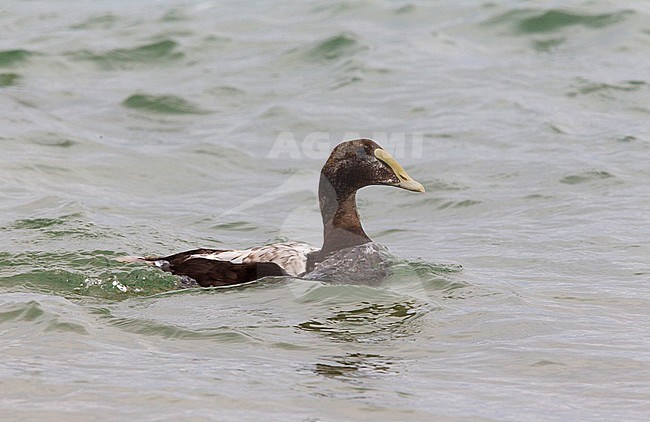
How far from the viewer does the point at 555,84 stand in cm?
1636

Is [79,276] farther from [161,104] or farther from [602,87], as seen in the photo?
[602,87]

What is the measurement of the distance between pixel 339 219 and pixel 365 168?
1.43 ft

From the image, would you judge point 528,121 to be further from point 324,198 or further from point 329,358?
point 329,358

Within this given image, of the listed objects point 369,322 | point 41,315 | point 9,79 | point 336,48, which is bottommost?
point 369,322

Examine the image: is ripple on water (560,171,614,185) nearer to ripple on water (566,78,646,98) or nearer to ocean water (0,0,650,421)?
ocean water (0,0,650,421)

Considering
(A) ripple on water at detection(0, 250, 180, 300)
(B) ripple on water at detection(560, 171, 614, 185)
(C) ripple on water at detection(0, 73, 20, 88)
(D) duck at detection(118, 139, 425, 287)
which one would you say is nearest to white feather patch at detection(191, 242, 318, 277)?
(D) duck at detection(118, 139, 425, 287)

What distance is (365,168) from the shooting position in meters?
8.85

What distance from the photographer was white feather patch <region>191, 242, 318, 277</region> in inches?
339

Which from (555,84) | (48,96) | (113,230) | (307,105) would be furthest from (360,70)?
(113,230)

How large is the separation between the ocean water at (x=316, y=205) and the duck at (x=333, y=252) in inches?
6.8

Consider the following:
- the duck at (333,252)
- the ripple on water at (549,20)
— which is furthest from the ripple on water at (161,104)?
the duck at (333,252)

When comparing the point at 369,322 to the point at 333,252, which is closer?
the point at 369,322

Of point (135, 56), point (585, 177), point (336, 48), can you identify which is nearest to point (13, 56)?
point (135, 56)

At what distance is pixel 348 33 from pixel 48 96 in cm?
516
